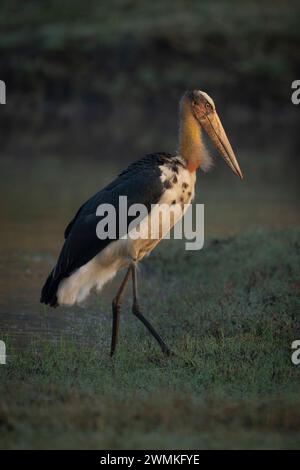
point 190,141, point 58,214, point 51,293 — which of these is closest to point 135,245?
point 51,293

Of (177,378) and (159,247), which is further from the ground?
(159,247)

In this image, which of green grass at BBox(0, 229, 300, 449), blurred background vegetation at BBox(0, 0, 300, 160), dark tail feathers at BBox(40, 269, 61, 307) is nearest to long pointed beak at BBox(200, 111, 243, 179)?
green grass at BBox(0, 229, 300, 449)

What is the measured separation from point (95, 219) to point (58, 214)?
323 inches

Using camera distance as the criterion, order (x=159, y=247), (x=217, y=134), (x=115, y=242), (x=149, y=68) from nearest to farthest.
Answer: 1. (x=115, y=242)
2. (x=217, y=134)
3. (x=159, y=247)
4. (x=149, y=68)

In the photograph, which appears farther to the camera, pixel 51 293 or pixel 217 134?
pixel 217 134

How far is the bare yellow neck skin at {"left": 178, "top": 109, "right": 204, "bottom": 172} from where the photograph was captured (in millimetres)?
7637

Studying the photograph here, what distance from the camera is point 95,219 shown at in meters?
7.21

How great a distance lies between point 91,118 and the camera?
3391cm

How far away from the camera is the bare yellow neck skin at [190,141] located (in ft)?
25.1

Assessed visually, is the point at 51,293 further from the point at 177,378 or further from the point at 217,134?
the point at 217,134

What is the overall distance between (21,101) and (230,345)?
29430 millimetres

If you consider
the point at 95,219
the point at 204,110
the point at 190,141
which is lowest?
the point at 95,219
